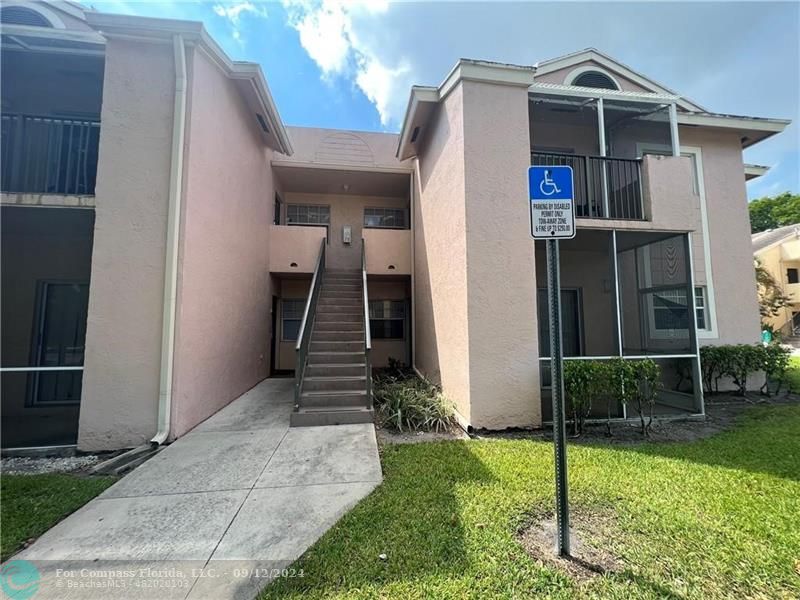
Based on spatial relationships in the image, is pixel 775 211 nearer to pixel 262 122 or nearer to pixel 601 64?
pixel 601 64

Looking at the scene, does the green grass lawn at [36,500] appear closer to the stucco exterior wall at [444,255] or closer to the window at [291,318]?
the stucco exterior wall at [444,255]

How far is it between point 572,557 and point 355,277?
858 cm

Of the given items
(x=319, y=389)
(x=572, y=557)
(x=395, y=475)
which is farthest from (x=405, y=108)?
(x=572, y=557)

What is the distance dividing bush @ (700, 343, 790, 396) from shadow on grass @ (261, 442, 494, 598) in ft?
22.9

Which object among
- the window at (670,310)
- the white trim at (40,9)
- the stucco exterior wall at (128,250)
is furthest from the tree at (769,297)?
the white trim at (40,9)

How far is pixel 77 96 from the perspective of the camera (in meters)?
6.39

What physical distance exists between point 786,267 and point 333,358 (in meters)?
37.1

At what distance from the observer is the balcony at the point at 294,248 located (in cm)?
960

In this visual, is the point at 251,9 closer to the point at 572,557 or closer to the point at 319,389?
the point at 319,389

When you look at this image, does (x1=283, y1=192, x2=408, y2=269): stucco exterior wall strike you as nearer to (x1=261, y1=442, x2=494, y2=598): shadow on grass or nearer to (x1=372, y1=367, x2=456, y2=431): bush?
(x1=372, y1=367, x2=456, y2=431): bush

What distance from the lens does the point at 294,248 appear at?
9.70 meters

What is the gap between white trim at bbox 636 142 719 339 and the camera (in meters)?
8.02

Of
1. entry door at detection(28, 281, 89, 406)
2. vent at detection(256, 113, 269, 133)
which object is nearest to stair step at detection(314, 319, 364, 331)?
entry door at detection(28, 281, 89, 406)

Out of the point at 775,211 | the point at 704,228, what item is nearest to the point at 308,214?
the point at 704,228
